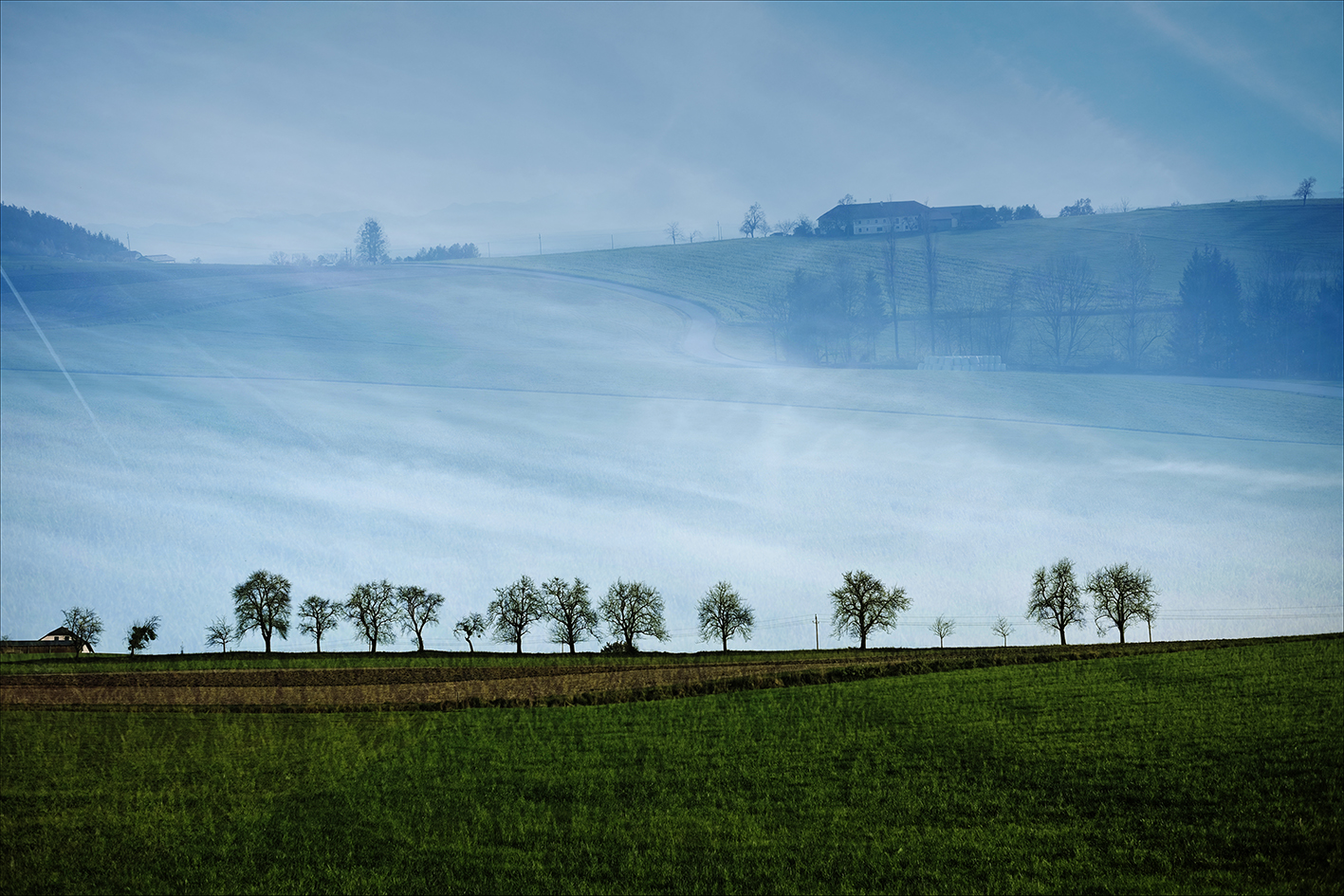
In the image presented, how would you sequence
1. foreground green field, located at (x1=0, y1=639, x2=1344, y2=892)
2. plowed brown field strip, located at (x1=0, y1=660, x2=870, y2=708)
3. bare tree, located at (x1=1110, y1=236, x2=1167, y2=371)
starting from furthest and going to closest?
bare tree, located at (x1=1110, y1=236, x2=1167, y2=371)
plowed brown field strip, located at (x1=0, y1=660, x2=870, y2=708)
foreground green field, located at (x1=0, y1=639, x2=1344, y2=892)

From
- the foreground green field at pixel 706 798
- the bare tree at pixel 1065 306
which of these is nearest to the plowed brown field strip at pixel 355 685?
the foreground green field at pixel 706 798

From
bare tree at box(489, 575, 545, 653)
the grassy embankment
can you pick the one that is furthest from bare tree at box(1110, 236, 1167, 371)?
bare tree at box(489, 575, 545, 653)

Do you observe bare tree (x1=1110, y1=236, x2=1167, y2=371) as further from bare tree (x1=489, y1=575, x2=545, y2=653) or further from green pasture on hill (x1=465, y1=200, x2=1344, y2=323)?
bare tree (x1=489, y1=575, x2=545, y2=653)

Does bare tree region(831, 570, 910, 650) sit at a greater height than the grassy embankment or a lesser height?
lesser

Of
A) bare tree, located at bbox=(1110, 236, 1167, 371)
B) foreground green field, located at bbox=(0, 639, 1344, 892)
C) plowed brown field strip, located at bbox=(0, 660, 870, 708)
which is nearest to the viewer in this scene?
foreground green field, located at bbox=(0, 639, 1344, 892)

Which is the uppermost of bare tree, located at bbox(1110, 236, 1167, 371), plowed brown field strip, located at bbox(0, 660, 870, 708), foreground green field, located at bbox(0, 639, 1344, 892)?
bare tree, located at bbox(1110, 236, 1167, 371)

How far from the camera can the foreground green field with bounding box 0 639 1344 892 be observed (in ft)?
45.0

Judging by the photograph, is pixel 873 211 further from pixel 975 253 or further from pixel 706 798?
pixel 706 798

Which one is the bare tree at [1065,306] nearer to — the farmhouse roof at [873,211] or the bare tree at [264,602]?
the farmhouse roof at [873,211]

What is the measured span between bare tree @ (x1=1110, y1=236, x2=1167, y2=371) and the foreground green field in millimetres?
24438

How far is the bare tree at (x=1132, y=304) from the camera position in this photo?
161 feet

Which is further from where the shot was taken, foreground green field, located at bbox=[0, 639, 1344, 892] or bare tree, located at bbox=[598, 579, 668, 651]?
bare tree, located at bbox=[598, 579, 668, 651]

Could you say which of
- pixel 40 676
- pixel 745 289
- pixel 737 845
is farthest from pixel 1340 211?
pixel 40 676

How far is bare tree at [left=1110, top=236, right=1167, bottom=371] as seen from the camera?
49.1m
